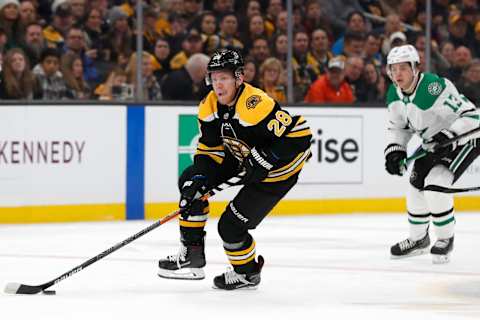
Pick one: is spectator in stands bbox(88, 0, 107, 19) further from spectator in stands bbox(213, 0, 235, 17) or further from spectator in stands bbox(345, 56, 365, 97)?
spectator in stands bbox(345, 56, 365, 97)

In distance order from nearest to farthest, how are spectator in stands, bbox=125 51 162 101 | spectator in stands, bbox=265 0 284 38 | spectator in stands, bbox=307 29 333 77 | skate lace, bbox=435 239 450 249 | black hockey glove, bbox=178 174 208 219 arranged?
black hockey glove, bbox=178 174 208 219, skate lace, bbox=435 239 450 249, spectator in stands, bbox=125 51 162 101, spectator in stands, bbox=265 0 284 38, spectator in stands, bbox=307 29 333 77

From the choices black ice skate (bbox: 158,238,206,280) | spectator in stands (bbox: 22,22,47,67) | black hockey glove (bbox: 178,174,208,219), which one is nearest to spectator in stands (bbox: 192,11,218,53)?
spectator in stands (bbox: 22,22,47,67)

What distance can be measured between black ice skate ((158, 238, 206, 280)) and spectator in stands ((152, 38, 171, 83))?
324cm

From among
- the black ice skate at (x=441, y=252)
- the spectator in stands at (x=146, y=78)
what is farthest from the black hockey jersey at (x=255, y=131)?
the spectator in stands at (x=146, y=78)

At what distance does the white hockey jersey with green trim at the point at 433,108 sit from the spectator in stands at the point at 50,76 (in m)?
2.74

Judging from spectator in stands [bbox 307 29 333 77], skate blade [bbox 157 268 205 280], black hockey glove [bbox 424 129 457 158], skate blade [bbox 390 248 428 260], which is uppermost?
spectator in stands [bbox 307 29 333 77]

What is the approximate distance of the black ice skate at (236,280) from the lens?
4633mm

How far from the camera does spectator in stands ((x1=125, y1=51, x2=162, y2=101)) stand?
786 cm

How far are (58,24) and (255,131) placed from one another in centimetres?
341

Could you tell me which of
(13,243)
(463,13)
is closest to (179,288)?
(13,243)

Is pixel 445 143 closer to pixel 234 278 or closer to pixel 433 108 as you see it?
pixel 433 108

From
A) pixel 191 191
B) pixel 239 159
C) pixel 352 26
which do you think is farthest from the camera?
pixel 352 26

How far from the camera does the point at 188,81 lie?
8.12m

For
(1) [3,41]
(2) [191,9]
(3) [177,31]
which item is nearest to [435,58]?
(2) [191,9]
